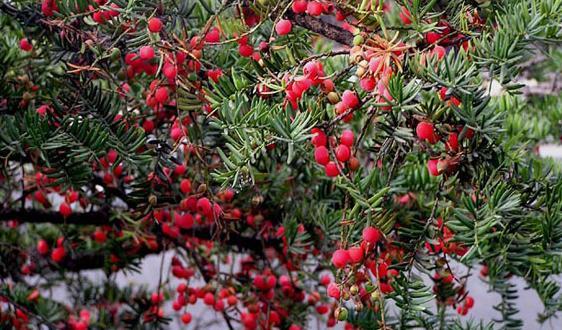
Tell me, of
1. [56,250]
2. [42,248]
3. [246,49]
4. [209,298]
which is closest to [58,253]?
[56,250]

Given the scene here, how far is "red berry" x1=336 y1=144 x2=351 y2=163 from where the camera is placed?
0.59 meters

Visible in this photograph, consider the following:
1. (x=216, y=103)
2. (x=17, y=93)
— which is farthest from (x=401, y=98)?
(x=17, y=93)

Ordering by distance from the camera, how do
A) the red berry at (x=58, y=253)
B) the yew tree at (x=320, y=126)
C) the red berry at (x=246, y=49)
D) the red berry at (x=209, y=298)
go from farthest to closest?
the red berry at (x=58, y=253), the red berry at (x=209, y=298), the red berry at (x=246, y=49), the yew tree at (x=320, y=126)

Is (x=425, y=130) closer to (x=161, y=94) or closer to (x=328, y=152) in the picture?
(x=328, y=152)

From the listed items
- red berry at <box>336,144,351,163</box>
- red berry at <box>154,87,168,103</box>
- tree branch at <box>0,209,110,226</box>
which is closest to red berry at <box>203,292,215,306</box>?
tree branch at <box>0,209,110,226</box>

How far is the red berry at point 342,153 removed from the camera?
593 millimetres

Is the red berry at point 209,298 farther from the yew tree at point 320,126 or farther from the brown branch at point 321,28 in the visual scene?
the brown branch at point 321,28

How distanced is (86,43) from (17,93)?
23 cm

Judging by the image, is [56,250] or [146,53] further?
[56,250]

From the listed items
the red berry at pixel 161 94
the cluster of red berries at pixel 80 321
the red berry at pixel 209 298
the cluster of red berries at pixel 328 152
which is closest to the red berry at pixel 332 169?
the cluster of red berries at pixel 328 152

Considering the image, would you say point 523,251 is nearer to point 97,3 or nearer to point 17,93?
point 97,3

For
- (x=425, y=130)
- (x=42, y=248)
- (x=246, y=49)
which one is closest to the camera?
(x=425, y=130)

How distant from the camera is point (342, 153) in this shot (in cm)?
59

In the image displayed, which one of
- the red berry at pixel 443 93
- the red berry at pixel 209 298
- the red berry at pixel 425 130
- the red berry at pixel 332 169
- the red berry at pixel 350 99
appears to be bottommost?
the red berry at pixel 209 298
